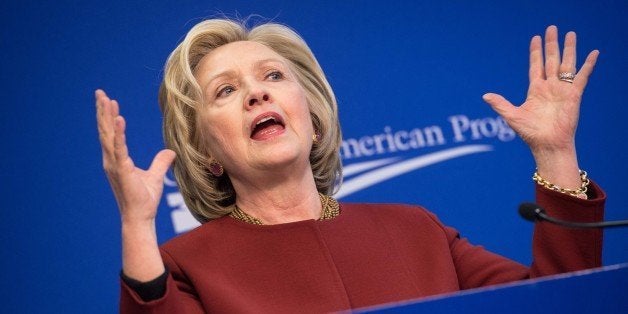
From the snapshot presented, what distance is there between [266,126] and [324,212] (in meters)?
0.20

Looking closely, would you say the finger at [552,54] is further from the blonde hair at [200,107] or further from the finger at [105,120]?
the finger at [105,120]

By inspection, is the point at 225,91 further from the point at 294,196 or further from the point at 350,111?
the point at 350,111

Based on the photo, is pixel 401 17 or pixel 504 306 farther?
pixel 401 17

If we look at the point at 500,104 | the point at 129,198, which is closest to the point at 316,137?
the point at 500,104

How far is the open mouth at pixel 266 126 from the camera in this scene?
73.2 inches

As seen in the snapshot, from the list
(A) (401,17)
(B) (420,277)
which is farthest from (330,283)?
(A) (401,17)

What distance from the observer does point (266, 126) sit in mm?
1891

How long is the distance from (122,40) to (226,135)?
1.94 ft

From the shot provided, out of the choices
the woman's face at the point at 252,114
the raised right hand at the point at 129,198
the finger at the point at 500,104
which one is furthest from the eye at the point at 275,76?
the raised right hand at the point at 129,198

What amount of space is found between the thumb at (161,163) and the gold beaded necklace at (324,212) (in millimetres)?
323

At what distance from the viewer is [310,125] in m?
1.94

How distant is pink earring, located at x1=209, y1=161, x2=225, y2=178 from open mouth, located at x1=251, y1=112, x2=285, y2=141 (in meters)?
0.11

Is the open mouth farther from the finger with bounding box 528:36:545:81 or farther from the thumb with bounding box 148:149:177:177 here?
the finger with bounding box 528:36:545:81

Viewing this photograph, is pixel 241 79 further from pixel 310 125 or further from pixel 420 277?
pixel 420 277
